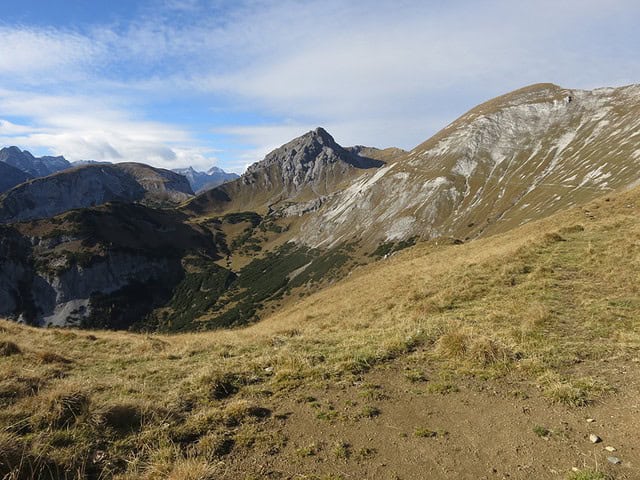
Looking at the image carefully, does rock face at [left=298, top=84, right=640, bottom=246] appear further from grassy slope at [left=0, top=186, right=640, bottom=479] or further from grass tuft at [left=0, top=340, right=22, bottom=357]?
grass tuft at [left=0, top=340, right=22, bottom=357]

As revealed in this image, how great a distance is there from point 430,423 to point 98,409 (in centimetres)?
778

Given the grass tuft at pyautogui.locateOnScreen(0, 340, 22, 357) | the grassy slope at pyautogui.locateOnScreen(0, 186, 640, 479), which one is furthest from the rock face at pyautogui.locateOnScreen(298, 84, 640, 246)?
the grass tuft at pyautogui.locateOnScreen(0, 340, 22, 357)

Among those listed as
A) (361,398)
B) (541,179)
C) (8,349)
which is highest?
(541,179)

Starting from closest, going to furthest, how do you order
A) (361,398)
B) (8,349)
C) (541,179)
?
(361,398)
(8,349)
(541,179)

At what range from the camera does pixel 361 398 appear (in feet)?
33.4

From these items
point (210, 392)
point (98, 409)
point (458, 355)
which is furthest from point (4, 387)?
point (458, 355)

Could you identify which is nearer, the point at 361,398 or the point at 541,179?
the point at 361,398

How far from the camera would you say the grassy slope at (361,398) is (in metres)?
7.40

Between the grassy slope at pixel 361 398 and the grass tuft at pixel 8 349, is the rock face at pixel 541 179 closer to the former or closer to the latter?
the grassy slope at pixel 361 398

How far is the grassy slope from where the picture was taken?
24.3ft

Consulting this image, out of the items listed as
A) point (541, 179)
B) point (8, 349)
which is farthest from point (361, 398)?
point (541, 179)

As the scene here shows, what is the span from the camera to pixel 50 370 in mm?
12867

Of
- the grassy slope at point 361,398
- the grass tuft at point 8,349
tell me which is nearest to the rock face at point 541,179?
the grassy slope at point 361,398

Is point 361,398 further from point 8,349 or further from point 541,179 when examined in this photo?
point 541,179
